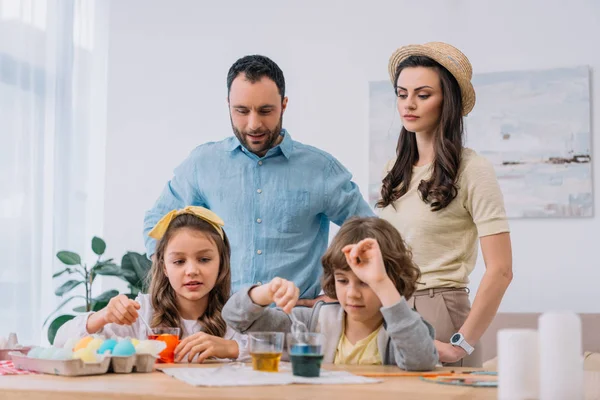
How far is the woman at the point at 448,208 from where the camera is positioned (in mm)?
2180

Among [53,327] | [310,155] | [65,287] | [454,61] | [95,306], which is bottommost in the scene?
[53,327]

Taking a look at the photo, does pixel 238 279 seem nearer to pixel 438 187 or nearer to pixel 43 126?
pixel 438 187

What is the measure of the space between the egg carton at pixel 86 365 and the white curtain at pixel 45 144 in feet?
9.27

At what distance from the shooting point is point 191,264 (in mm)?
2291

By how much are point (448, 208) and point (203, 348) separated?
753mm

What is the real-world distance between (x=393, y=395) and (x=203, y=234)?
1.11 metres

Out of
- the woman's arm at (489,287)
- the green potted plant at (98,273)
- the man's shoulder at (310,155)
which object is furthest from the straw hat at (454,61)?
the green potted plant at (98,273)

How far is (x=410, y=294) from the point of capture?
82.6 inches

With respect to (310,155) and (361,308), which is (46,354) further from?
(310,155)

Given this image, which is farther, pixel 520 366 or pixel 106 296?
pixel 106 296

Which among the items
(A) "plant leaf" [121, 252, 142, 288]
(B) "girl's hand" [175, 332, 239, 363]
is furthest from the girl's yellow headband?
(A) "plant leaf" [121, 252, 142, 288]

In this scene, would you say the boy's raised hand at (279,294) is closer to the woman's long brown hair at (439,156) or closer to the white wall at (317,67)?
the woman's long brown hair at (439,156)

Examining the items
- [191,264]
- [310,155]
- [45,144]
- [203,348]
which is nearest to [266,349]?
[203,348]

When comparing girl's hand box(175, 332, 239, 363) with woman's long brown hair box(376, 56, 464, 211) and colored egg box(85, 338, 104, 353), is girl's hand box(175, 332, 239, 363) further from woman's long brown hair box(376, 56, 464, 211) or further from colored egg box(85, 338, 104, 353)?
woman's long brown hair box(376, 56, 464, 211)
